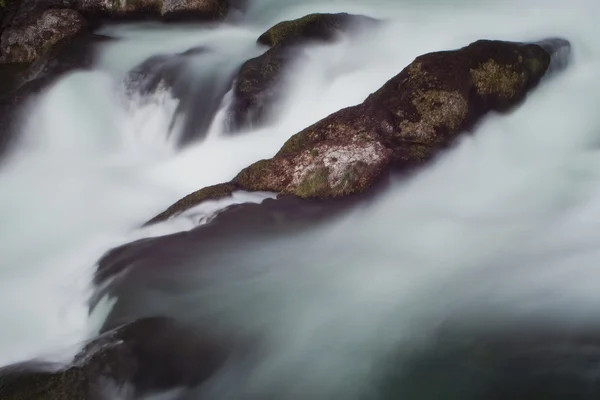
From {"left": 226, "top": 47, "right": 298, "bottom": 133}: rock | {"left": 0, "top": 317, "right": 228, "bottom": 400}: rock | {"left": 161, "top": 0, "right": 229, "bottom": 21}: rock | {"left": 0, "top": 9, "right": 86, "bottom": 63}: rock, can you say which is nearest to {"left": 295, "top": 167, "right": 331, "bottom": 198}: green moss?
{"left": 0, "top": 317, "right": 228, "bottom": 400}: rock

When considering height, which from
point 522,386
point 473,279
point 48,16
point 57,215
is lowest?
point 522,386

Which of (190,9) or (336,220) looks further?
(190,9)

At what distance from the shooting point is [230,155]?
31.9 ft

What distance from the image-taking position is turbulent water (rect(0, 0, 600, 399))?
612cm

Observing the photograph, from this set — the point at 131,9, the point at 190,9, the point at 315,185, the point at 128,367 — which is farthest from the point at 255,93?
the point at 128,367

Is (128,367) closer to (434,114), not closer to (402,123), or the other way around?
(402,123)

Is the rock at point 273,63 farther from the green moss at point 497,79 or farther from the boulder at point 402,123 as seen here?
the green moss at point 497,79

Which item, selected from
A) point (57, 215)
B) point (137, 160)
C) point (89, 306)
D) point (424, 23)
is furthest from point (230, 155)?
point (424, 23)

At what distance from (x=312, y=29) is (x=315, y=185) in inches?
191

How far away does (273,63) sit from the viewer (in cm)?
1044

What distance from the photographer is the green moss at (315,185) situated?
741 centimetres


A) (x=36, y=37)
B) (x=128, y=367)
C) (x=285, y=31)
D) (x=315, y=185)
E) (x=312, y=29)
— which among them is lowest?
(x=128, y=367)

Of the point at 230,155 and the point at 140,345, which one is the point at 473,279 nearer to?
the point at 140,345

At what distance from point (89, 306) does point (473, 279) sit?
4378mm
